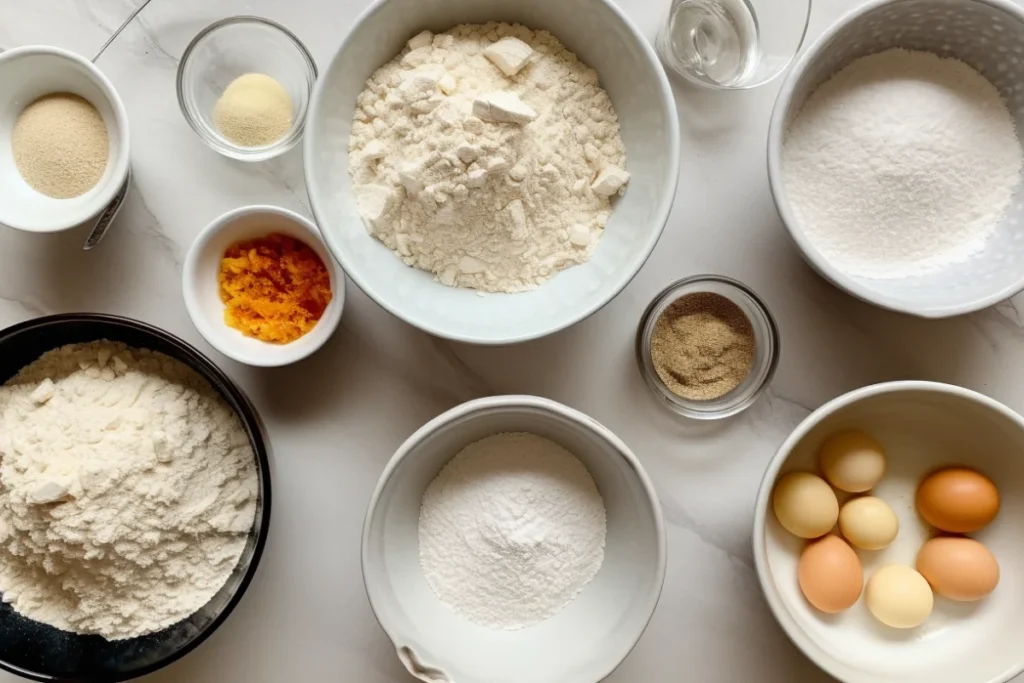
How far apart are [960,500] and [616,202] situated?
24.9 inches

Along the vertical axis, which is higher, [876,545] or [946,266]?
[946,266]

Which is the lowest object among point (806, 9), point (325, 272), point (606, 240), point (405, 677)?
point (405, 677)

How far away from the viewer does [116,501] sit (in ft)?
3.17

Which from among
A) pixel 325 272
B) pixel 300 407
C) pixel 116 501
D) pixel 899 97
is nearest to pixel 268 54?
pixel 325 272

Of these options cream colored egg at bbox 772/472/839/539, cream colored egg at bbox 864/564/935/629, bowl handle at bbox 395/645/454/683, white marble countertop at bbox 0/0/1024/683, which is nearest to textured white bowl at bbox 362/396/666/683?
bowl handle at bbox 395/645/454/683

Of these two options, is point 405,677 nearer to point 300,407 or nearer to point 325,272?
point 300,407

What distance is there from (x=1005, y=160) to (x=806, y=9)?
0.35 meters

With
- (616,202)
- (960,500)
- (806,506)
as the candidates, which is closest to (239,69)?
(616,202)

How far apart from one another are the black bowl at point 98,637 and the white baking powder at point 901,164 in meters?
0.82

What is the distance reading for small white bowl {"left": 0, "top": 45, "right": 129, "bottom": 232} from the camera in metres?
1.04

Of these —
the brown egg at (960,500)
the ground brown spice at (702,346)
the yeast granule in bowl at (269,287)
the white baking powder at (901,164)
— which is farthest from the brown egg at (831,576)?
the yeast granule in bowl at (269,287)

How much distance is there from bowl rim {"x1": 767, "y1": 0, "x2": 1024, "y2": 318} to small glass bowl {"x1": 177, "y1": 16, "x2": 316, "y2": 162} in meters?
0.65

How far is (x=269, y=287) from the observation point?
108 cm

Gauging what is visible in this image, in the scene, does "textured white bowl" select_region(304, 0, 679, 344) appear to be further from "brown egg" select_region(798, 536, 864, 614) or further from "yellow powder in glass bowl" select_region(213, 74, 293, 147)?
"brown egg" select_region(798, 536, 864, 614)
